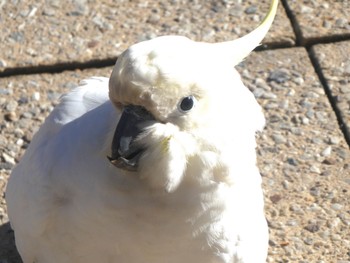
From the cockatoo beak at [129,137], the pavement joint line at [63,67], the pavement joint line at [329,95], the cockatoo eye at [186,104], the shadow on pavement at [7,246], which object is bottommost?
the shadow on pavement at [7,246]

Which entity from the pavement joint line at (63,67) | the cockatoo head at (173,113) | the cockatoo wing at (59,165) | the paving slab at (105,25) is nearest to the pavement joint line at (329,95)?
the paving slab at (105,25)

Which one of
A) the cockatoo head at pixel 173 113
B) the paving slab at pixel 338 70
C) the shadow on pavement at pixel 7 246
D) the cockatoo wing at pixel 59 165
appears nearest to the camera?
the cockatoo head at pixel 173 113

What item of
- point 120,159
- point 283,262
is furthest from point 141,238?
point 283,262

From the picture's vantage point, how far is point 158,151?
7.52 feet

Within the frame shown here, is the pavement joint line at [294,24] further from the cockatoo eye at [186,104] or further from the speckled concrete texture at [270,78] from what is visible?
the cockatoo eye at [186,104]

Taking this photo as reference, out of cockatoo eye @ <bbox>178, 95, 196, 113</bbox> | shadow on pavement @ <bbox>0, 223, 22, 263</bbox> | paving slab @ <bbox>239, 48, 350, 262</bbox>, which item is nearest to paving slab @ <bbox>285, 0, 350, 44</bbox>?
paving slab @ <bbox>239, 48, 350, 262</bbox>

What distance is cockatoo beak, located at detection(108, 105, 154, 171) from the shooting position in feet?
7.47

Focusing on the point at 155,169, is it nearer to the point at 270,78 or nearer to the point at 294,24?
the point at 270,78

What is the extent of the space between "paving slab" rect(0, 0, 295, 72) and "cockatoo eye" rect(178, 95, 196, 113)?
1680 millimetres

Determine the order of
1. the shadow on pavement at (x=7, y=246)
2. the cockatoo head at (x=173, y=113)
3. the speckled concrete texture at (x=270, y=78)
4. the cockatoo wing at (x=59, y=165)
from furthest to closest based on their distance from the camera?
the speckled concrete texture at (x=270, y=78) → the shadow on pavement at (x=7, y=246) → the cockatoo wing at (x=59, y=165) → the cockatoo head at (x=173, y=113)

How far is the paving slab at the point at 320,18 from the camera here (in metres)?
4.00

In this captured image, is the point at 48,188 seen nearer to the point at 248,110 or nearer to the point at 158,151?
the point at 158,151

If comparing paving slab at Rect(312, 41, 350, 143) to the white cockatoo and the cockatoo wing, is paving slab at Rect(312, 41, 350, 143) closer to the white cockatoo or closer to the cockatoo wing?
the white cockatoo

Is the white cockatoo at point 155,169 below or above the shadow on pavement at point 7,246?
above
